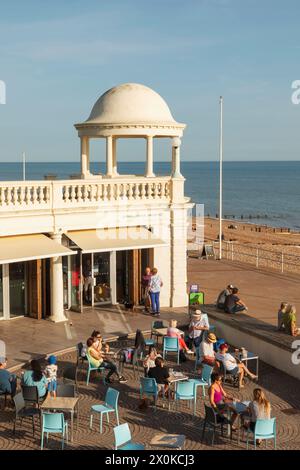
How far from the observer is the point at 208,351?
1574 centimetres

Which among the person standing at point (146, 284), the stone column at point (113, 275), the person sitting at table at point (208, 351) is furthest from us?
the stone column at point (113, 275)

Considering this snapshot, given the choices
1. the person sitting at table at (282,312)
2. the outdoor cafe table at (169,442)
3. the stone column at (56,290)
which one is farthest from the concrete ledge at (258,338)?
the outdoor cafe table at (169,442)

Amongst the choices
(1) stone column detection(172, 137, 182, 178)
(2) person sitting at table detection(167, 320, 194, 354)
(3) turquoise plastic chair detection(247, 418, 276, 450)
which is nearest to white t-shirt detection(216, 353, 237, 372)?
(2) person sitting at table detection(167, 320, 194, 354)

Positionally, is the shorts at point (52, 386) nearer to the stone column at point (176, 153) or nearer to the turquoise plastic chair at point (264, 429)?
the turquoise plastic chair at point (264, 429)

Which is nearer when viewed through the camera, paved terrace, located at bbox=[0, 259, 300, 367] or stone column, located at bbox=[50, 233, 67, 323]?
paved terrace, located at bbox=[0, 259, 300, 367]

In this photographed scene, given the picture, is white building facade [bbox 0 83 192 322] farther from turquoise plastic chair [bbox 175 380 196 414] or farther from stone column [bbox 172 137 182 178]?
turquoise plastic chair [bbox 175 380 196 414]

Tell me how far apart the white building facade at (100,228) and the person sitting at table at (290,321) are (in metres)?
5.74

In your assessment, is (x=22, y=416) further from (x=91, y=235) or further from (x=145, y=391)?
(x=91, y=235)

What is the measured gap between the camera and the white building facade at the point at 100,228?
19.9 meters

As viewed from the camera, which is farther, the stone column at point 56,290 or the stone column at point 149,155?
the stone column at point 149,155

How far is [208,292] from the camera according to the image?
969 inches

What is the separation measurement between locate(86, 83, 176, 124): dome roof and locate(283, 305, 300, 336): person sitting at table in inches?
341

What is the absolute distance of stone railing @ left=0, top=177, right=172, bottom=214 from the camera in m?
19.7
